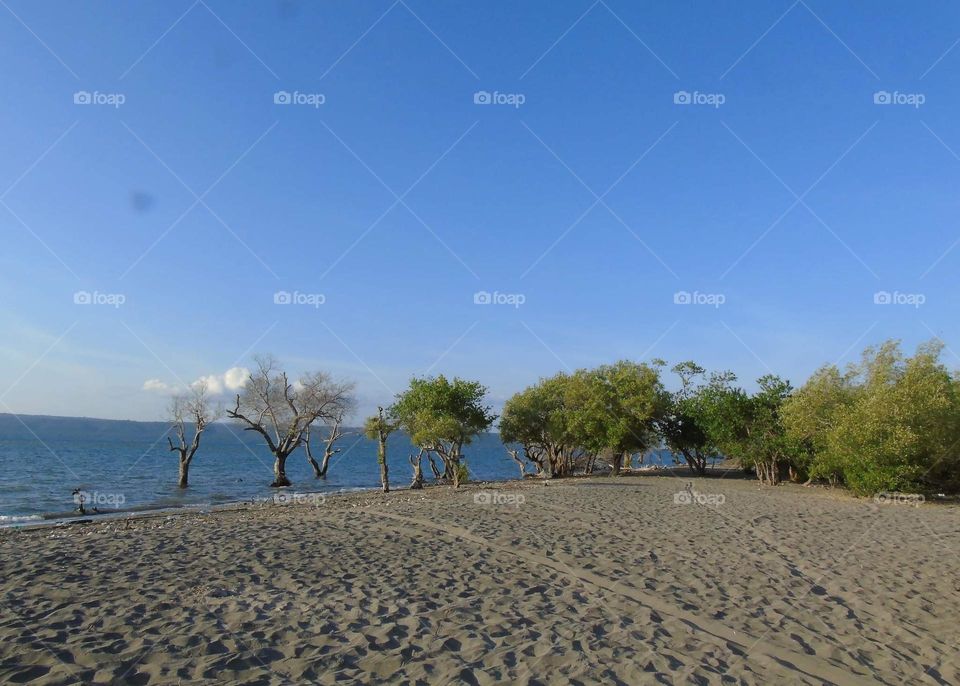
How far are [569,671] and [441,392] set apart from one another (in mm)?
26375

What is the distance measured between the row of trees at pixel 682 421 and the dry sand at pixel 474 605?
10.5 m

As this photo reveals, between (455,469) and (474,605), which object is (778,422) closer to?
(455,469)

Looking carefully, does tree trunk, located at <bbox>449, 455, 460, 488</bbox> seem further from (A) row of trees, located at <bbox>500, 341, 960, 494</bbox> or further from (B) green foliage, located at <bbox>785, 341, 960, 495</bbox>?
(B) green foliage, located at <bbox>785, 341, 960, 495</bbox>

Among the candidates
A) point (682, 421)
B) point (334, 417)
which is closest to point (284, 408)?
point (334, 417)

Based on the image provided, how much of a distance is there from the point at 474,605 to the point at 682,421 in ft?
117

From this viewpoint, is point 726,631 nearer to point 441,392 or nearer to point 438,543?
point 438,543

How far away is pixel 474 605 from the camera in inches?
339

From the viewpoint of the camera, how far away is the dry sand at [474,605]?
6430 mm

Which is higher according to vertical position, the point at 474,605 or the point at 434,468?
the point at 434,468

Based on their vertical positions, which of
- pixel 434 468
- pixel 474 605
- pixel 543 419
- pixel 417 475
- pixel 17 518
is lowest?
pixel 474 605

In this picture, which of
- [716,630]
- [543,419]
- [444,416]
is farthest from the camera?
[543,419]

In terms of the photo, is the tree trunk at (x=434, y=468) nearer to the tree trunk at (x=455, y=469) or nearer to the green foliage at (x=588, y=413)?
the tree trunk at (x=455, y=469)

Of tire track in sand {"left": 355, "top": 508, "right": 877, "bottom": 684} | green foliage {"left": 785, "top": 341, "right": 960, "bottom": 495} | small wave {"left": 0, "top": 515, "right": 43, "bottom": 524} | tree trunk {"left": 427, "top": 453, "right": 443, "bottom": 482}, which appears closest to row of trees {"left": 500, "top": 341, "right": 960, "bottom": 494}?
green foliage {"left": 785, "top": 341, "right": 960, "bottom": 495}

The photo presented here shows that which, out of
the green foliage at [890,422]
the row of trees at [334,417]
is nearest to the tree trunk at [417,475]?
the row of trees at [334,417]
